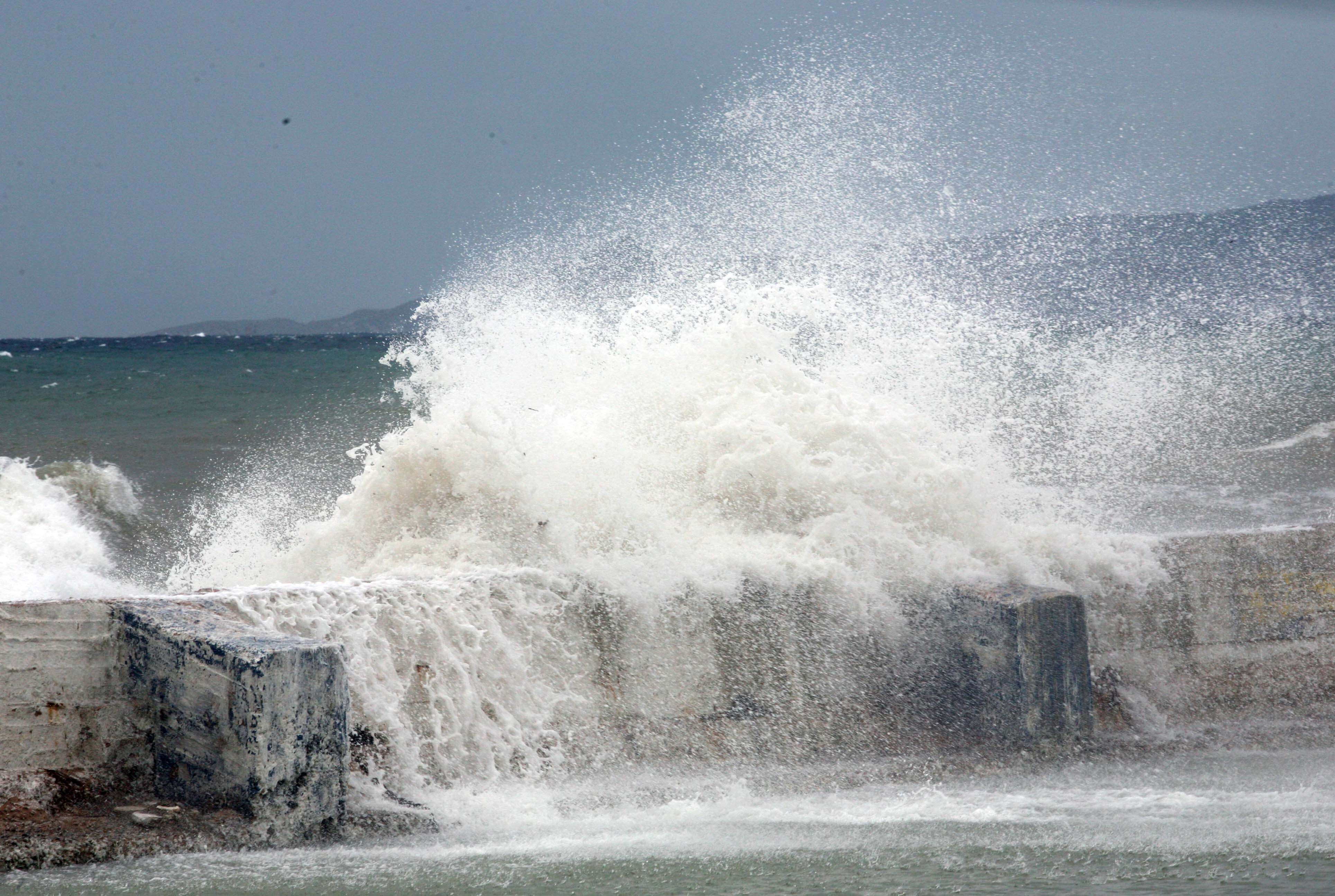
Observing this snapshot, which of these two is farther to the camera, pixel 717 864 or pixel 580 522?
pixel 580 522

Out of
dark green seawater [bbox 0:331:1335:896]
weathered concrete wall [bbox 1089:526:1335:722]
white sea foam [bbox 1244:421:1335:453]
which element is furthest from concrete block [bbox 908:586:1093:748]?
white sea foam [bbox 1244:421:1335:453]

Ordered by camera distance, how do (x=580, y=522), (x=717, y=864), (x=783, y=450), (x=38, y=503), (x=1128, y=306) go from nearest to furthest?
(x=717, y=864)
(x=580, y=522)
(x=783, y=450)
(x=38, y=503)
(x=1128, y=306)

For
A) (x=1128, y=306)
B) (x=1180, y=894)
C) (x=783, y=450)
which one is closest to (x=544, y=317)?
(x=783, y=450)

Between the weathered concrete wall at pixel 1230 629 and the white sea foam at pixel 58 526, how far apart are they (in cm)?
633

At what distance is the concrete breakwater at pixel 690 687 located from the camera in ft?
15.5

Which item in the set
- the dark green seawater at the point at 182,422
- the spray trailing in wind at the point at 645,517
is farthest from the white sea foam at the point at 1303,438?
the dark green seawater at the point at 182,422

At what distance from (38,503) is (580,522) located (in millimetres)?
7692

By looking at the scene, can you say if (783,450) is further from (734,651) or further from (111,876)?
(111,876)

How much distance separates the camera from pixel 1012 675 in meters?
6.70

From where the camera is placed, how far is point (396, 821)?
505 centimetres

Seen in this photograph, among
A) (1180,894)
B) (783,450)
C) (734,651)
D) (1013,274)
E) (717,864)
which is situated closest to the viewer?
(1180,894)

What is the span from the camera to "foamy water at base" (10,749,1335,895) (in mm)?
4301

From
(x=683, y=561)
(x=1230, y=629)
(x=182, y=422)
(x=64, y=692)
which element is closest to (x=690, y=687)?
(x=683, y=561)

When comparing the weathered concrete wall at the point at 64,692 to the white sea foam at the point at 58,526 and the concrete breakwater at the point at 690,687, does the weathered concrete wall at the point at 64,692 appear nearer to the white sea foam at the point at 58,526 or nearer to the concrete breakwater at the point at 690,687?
the concrete breakwater at the point at 690,687
